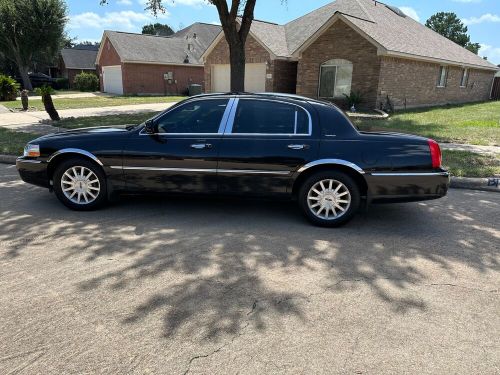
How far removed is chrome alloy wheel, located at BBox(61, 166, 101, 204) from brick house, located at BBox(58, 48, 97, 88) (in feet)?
151

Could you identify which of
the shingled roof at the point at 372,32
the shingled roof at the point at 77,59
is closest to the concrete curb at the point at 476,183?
the shingled roof at the point at 372,32

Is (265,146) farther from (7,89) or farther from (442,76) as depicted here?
(7,89)

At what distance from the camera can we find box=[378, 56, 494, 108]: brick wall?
18562 millimetres

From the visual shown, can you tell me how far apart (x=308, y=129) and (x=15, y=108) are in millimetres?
18924

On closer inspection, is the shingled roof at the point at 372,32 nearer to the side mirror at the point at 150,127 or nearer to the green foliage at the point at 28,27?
the side mirror at the point at 150,127

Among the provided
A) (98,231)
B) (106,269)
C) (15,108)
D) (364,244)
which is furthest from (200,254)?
(15,108)

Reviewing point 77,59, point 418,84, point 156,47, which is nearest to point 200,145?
point 418,84

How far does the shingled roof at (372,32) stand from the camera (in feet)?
61.1

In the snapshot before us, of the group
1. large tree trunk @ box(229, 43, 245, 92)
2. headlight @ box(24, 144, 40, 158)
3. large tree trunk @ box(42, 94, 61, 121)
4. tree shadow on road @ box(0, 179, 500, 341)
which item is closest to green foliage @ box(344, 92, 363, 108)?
large tree trunk @ box(229, 43, 245, 92)

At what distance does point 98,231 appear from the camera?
450cm

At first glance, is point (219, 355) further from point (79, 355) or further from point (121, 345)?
point (79, 355)

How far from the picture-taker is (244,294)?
3.23 metres

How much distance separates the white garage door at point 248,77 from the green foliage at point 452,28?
56.4 metres

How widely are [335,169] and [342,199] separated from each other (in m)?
0.36
